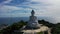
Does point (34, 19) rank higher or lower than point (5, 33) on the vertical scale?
higher

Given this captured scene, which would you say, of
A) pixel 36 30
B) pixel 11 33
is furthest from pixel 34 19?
pixel 11 33

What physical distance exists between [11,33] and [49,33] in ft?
8.82

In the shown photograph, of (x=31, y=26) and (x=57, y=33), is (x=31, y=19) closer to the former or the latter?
(x=31, y=26)

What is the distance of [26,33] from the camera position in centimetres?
1038

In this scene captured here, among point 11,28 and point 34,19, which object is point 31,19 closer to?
point 34,19

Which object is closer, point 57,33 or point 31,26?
point 57,33

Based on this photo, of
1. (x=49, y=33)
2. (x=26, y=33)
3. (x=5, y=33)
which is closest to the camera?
(x=26, y=33)

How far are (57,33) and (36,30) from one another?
1.35 m

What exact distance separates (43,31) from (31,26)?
943 mm

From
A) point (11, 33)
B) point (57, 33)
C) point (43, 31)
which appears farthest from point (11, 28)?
point (57, 33)

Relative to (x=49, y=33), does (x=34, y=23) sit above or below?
above

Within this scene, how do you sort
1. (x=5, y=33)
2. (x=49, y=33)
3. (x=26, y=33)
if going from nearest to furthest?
(x=26, y=33)
(x=5, y=33)
(x=49, y=33)

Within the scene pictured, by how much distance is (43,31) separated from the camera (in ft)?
35.9

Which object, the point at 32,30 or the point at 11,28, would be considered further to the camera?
the point at 11,28
